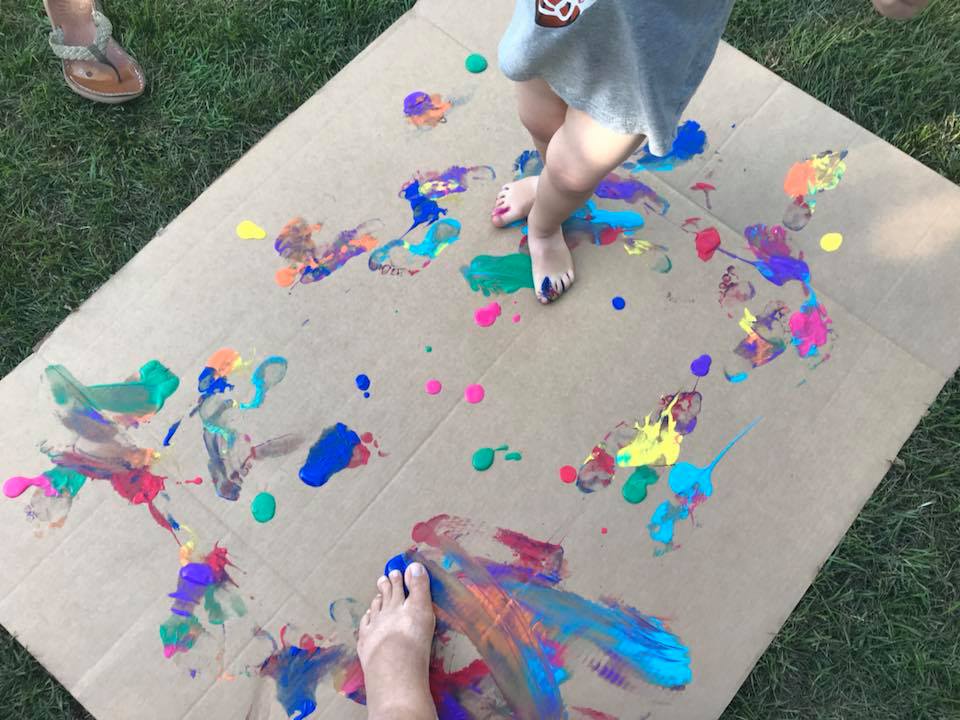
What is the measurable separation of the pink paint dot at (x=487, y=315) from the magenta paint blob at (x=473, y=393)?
4.3 inches

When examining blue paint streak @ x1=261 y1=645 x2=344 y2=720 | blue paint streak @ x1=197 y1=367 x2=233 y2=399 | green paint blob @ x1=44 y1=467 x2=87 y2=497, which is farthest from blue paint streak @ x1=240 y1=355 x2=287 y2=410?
blue paint streak @ x1=261 y1=645 x2=344 y2=720

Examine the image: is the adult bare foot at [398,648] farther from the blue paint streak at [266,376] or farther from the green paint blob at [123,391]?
the green paint blob at [123,391]

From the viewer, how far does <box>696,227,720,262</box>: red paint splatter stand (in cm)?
129

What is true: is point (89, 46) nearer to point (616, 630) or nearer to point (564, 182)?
point (564, 182)

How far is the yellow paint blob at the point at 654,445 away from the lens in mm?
1187

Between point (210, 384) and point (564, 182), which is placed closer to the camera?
point (564, 182)

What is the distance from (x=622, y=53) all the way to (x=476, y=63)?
2.32ft

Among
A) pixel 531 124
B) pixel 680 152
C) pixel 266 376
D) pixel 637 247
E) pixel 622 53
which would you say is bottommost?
pixel 266 376

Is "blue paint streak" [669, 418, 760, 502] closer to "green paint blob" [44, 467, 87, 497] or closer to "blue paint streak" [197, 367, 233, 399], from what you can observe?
"blue paint streak" [197, 367, 233, 399]

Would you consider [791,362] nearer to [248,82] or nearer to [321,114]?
[321,114]

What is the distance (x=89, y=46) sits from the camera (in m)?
1.33

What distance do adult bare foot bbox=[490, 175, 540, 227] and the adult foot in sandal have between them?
70cm

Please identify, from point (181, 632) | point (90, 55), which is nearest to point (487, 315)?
point (181, 632)

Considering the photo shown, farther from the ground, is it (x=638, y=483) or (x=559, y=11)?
(x=559, y=11)
